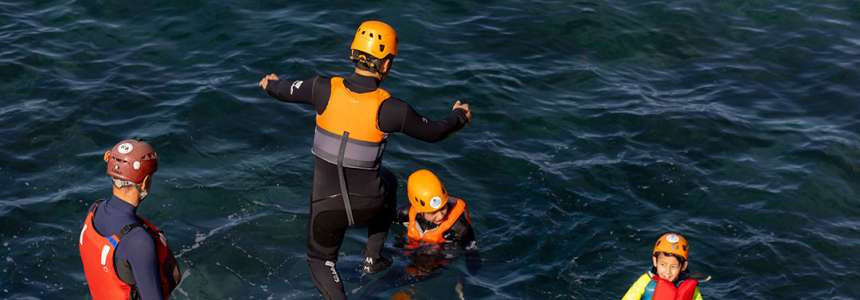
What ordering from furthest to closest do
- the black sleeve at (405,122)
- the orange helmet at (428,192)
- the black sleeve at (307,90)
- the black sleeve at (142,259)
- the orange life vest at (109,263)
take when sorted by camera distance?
the orange helmet at (428,192) < the black sleeve at (307,90) < the black sleeve at (405,122) < the orange life vest at (109,263) < the black sleeve at (142,259)

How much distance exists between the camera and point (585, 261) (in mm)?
12484

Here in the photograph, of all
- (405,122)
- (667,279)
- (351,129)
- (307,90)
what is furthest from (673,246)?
(307,90)

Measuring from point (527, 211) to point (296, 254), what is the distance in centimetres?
326

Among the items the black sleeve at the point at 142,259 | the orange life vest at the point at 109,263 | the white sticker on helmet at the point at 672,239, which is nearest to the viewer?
the black sleeve at the point at 142,259

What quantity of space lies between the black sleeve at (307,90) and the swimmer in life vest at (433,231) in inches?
90.3

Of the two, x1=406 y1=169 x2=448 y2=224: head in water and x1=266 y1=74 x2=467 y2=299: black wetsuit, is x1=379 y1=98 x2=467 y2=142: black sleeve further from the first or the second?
x1=406 y1=169 x2=448 y2=224: head in water

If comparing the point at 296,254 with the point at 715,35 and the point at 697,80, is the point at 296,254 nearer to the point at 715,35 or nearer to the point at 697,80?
the point at 697,80

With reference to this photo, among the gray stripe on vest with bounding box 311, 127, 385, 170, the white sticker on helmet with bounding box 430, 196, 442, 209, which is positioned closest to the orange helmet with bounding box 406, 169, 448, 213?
the white sticker on helmet with bounding box 430, 196, 442, 209

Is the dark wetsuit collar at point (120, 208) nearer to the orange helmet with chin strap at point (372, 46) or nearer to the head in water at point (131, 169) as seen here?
the head in water at point (131, 169)

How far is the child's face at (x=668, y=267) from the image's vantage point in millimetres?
9695

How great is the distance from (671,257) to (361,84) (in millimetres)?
3501

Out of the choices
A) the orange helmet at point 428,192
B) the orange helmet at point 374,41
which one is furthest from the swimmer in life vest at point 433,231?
the orange helmet at point 374,41

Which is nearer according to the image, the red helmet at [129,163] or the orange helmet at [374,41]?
the red helmet at [129,163]

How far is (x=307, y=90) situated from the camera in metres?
9.67
